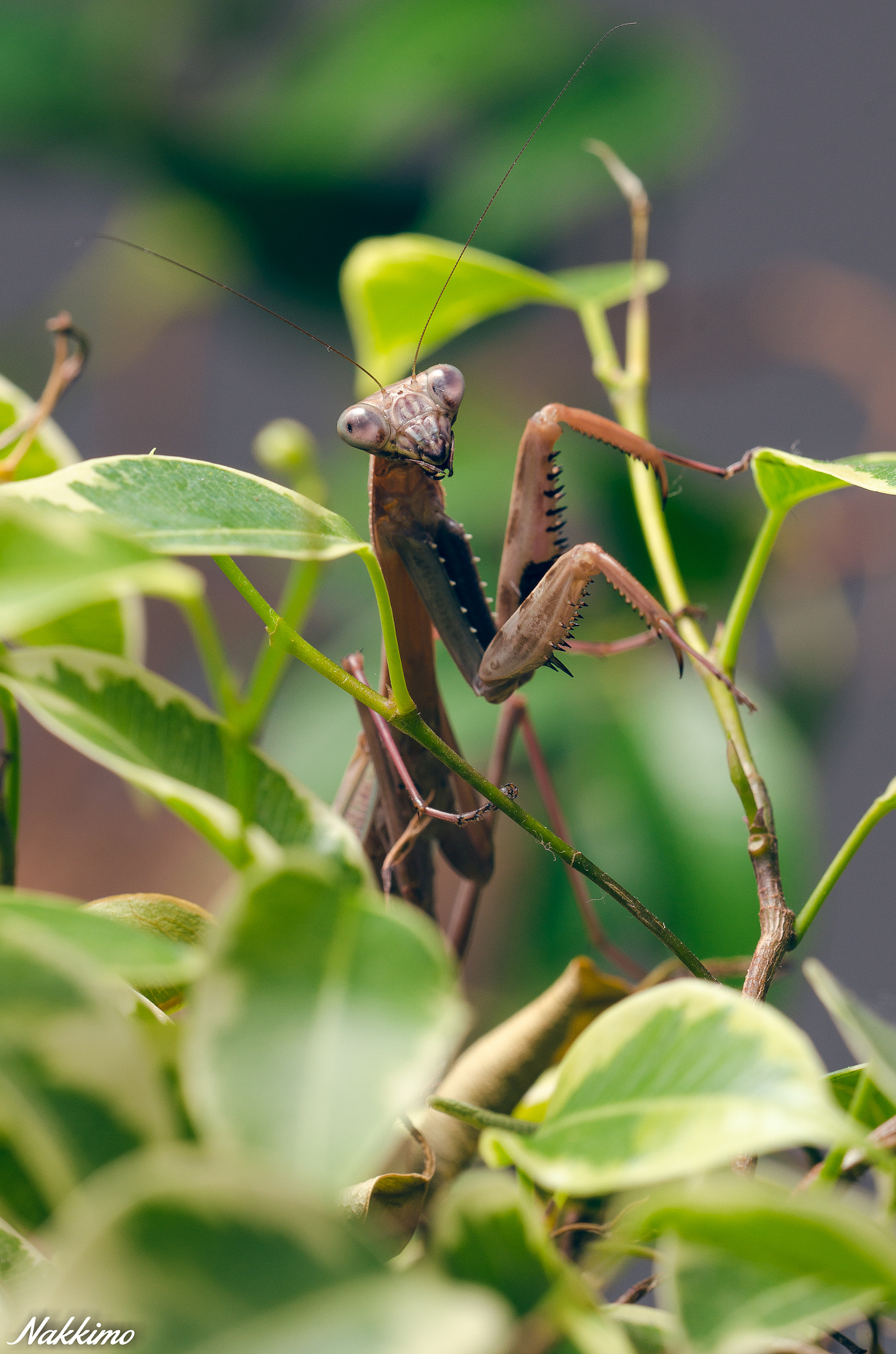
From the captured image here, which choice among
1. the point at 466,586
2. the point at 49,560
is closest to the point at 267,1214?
the point at 49,560

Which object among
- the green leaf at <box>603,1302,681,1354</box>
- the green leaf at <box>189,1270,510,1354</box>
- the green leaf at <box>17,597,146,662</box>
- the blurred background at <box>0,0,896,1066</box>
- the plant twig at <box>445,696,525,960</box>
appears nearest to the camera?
the green leaf at <box>189,1270,510,1354</box>

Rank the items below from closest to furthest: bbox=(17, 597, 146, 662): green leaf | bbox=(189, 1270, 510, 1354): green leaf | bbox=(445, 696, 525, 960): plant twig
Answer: bbox=(189, 1270, 510, 1354): green leaf
bbox=(17, 597, 146, 662): green leaf
bbox=(445, 696, 525, 960): plant twig

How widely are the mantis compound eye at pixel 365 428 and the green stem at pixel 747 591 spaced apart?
22 centimetres

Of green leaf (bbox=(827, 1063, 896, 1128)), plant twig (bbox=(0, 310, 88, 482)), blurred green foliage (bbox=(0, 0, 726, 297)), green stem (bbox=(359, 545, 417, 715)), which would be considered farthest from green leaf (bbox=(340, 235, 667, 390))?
blurred green foliage (bbox=(0, 0, 726, 297))

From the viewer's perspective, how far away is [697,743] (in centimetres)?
98

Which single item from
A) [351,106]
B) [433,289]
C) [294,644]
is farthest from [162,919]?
[351,106]

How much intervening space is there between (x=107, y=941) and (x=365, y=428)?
1.15 ft

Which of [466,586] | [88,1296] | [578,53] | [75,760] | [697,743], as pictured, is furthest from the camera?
[75,760]

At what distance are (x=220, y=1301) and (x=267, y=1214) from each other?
0.01 metres

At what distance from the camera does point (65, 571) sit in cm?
17

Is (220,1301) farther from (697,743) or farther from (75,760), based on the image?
(75,760)

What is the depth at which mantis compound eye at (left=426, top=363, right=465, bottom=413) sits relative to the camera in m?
0.54

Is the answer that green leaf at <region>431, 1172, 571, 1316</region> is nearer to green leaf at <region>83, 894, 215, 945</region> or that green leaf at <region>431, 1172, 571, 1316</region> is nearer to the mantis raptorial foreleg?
green leaf at <region>83, 894, 215, 945</region>

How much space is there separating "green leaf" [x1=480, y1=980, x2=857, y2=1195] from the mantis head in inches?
13.8
